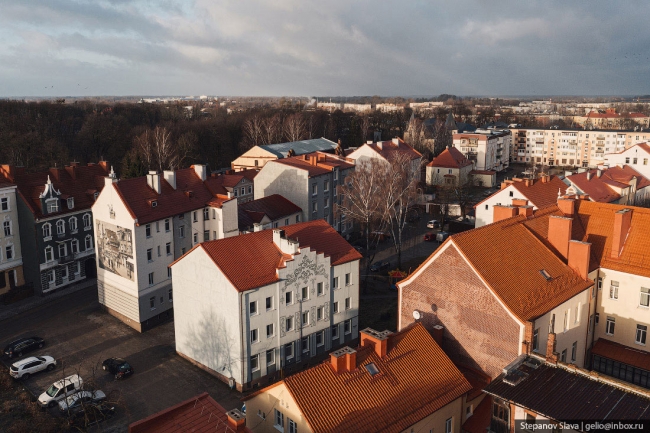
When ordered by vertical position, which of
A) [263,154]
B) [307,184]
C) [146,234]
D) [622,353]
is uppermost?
[263,154]

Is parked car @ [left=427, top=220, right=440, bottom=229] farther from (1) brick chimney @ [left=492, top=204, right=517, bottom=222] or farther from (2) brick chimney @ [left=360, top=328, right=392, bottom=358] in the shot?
(2) brick chimney @ [left=360, top=328, right=392, bottom=358]

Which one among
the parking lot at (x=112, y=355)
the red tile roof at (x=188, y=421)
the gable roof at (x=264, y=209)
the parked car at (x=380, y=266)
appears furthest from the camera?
the parked car at (x=380, y=266)

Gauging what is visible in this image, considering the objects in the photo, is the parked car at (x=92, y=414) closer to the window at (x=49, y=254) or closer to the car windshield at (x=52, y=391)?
the car windshield at (x=52, y=391)

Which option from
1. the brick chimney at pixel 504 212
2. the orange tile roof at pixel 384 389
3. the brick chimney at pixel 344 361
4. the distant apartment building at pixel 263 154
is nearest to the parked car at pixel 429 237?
the distant apartment building at pixel 263 154

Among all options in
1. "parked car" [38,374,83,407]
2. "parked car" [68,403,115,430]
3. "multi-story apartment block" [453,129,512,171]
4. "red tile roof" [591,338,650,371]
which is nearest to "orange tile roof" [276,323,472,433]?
"red tile roof" [591,338,650,371]

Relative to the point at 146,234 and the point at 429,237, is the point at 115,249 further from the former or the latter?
the point at 429,237

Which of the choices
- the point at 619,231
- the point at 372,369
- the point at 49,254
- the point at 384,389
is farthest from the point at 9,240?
the point at 619,231

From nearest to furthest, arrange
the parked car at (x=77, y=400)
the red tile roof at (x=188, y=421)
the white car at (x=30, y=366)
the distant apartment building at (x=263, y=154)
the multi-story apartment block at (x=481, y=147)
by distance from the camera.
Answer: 1. the red tile roof at (x=188, y=421)
2. the parked car at (x=77, y=400)
3. the white car at (x=30, y=366)
4. the distant apartment building at (x=263, y=154)
5. the multi-story apartment block at (x=481, y=147)

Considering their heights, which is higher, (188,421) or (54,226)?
(54,226)
